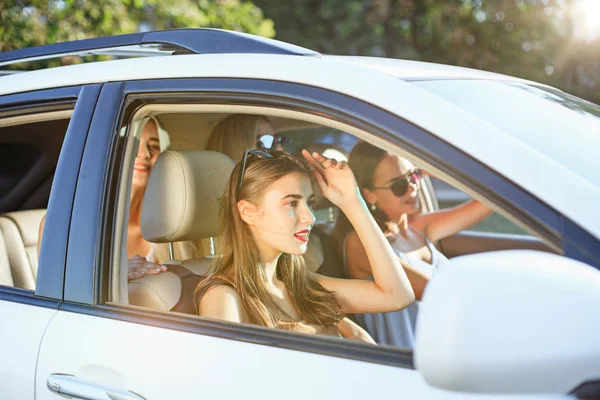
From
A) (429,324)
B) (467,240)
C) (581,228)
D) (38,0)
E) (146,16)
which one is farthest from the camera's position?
(146,16)

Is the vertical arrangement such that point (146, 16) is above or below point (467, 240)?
above

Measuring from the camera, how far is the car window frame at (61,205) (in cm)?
175

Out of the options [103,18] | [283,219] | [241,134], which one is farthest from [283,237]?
[103,18]

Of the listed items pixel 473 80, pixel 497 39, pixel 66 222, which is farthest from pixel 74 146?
pixel 497 39

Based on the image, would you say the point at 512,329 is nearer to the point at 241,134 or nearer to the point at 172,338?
the point at 172,338

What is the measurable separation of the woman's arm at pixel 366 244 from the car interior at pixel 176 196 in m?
0.22

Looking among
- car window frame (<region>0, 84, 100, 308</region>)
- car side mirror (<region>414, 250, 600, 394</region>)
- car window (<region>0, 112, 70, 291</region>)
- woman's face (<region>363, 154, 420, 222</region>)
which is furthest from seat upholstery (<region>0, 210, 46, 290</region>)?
car side mirror (<region>414, 250, 600, 394</region>)

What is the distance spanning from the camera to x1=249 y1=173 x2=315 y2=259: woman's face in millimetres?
2141

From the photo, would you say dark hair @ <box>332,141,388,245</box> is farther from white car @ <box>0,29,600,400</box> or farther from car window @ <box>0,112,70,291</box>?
car window @ <box>0,112,70,291</box>

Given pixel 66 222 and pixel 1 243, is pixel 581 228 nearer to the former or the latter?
pixel 66 222

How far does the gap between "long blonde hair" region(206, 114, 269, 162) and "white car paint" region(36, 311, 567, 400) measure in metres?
1.32

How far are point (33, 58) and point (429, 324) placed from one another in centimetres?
166

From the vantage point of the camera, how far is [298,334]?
58.1 inches

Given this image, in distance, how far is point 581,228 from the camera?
1.23 metres
